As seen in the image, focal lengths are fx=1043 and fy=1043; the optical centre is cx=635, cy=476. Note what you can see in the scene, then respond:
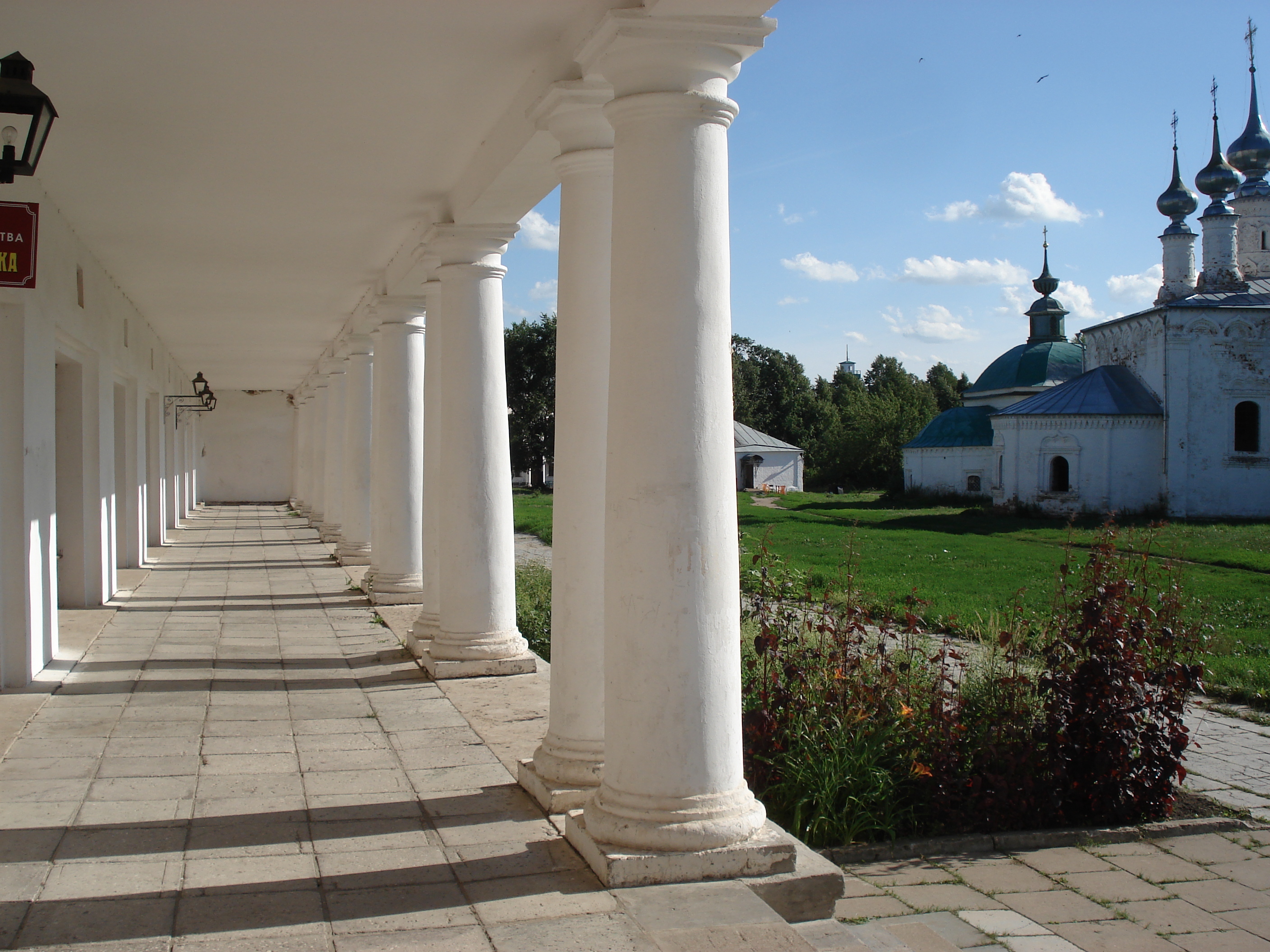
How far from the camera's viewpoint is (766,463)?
204ft

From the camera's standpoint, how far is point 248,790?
5133mm

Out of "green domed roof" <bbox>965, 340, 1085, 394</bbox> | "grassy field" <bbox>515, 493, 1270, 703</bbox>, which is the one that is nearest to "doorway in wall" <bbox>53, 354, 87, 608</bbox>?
"grassy field" <bbox>515, 493, 1270, 703</bbox>

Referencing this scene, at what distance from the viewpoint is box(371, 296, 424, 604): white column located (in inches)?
437

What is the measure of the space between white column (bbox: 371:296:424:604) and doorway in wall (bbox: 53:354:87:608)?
2897 millimetres

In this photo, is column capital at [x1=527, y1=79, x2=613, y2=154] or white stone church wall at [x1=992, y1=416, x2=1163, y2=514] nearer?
column capital at [x1=527, y1=79, x2=613, y2=154]

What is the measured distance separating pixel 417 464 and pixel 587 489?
6387 millimetres

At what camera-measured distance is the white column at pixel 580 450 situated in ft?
16.4

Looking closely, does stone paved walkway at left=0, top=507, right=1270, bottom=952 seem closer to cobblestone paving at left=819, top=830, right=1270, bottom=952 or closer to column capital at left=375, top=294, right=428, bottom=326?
cobblestone paving at left=819, top=830, right=1270, bottom=952

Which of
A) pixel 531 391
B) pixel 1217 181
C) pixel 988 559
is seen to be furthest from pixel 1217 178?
pixel 531 391

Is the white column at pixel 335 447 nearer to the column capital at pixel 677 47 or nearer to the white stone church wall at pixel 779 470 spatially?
the column capital at pixel 677 47

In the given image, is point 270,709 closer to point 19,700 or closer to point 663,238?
point 19,700

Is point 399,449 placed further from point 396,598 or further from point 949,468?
point 949,468

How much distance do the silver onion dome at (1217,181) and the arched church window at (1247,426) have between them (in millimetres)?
8077

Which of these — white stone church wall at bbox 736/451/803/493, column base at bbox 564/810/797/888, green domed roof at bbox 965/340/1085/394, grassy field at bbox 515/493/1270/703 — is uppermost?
green domed roof at bbox 965/340/1085/394
